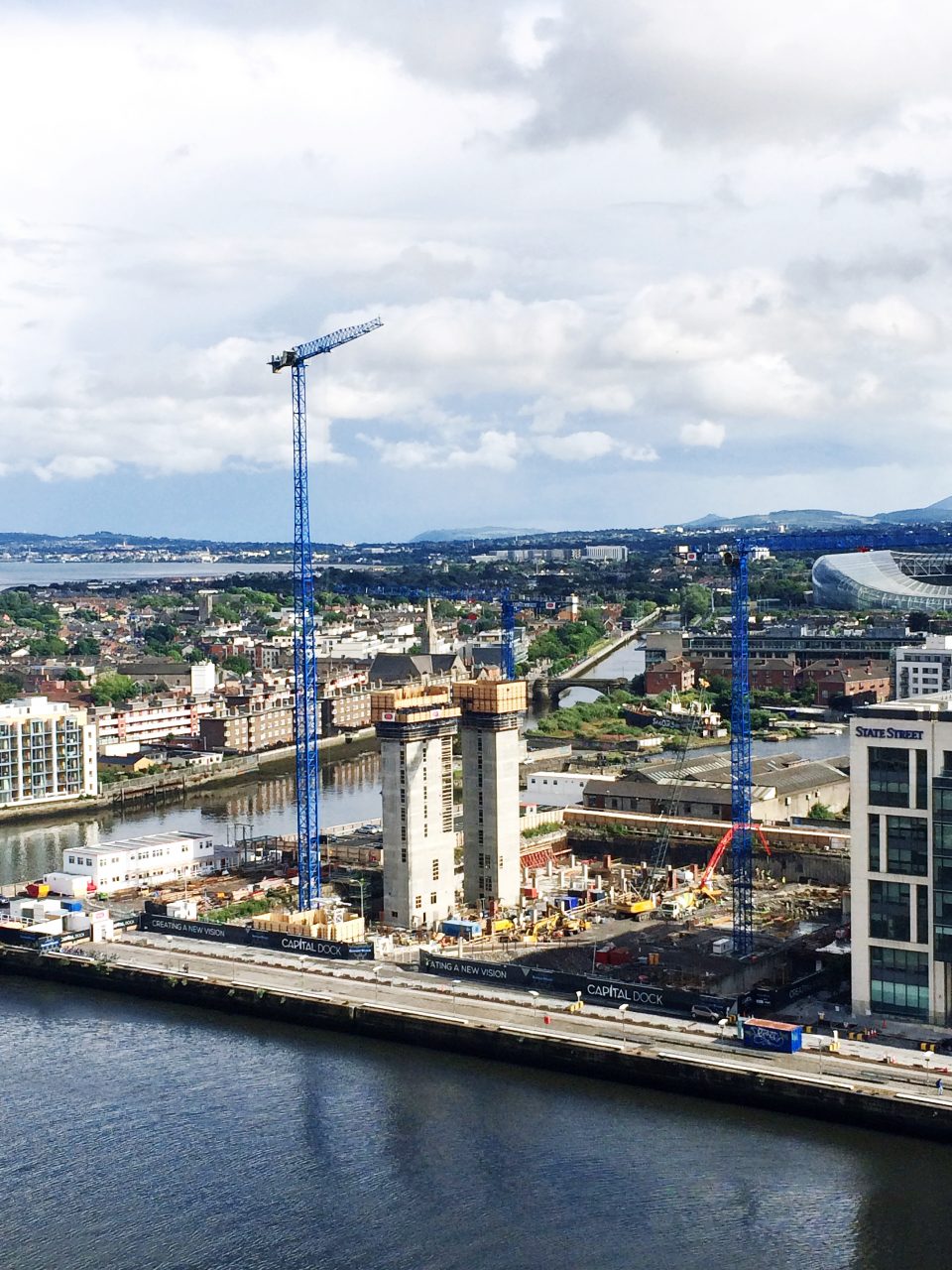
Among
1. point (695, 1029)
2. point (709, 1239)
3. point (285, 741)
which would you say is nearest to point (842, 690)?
point (285, 741)

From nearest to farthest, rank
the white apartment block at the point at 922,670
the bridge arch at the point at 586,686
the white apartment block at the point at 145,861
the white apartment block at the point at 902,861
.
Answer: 1. the white apartment block at the point at 902,861
2. the white apartment block at the point at 145,861
3. the white apartment block at the point at 922,670
4. the bridge arch at the point at 586,686

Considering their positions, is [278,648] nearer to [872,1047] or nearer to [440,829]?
[440,829]

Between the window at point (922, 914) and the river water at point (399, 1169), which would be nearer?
the river water at point (399, 1169)

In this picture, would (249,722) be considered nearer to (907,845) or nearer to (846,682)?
(846,682)

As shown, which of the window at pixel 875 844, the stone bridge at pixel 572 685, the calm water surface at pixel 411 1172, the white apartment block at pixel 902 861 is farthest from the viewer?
the stone bridge at pixel 572 685

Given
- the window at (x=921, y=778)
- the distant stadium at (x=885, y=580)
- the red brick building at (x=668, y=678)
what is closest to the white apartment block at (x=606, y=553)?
the distant stadium at (x=885, y=580)

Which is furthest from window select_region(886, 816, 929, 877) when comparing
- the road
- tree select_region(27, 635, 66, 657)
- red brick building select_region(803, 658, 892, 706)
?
tree select_region(27, 635, 66, 657)

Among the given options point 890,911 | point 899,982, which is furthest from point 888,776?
point 899,982

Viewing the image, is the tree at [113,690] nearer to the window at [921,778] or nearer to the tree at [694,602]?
the window at [921,778]
